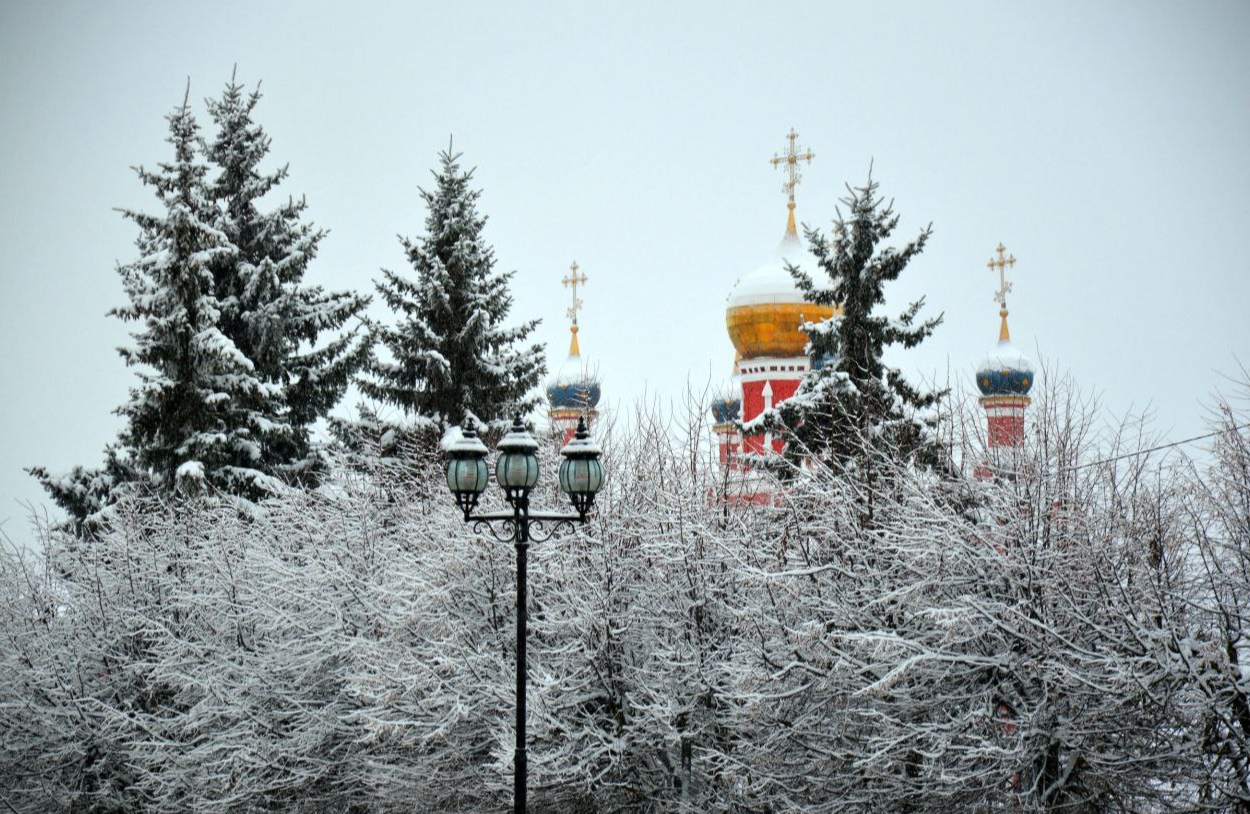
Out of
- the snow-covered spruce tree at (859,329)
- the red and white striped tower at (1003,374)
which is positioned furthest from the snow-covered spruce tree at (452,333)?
the red and white striped tower at (1003,374)

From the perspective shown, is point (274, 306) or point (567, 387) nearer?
point (274, 306)

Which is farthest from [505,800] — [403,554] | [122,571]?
[122,571]

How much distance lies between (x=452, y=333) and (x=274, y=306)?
350 cm

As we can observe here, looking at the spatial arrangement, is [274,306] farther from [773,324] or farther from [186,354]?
[773,324]

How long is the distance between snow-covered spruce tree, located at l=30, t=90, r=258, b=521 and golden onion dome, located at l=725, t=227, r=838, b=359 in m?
18.8

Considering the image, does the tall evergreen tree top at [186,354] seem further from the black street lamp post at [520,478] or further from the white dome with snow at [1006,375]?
the white dome with snow at [1006,375]

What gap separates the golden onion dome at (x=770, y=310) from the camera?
136 ft

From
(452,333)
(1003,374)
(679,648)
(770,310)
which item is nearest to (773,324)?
(770,310)

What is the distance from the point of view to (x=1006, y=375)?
145ft

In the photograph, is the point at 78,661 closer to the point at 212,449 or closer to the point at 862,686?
the point at 212,449

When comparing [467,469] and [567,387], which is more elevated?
[567,387]

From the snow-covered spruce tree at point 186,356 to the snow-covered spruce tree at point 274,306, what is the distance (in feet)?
1.85

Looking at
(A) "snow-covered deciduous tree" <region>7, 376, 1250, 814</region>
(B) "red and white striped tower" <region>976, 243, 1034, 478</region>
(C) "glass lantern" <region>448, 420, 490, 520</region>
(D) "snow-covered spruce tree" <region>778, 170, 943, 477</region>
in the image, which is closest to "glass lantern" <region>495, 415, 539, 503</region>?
(C) "glass lantern" <region>448, 420, 490, 520</region>

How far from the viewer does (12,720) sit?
22.5 m
